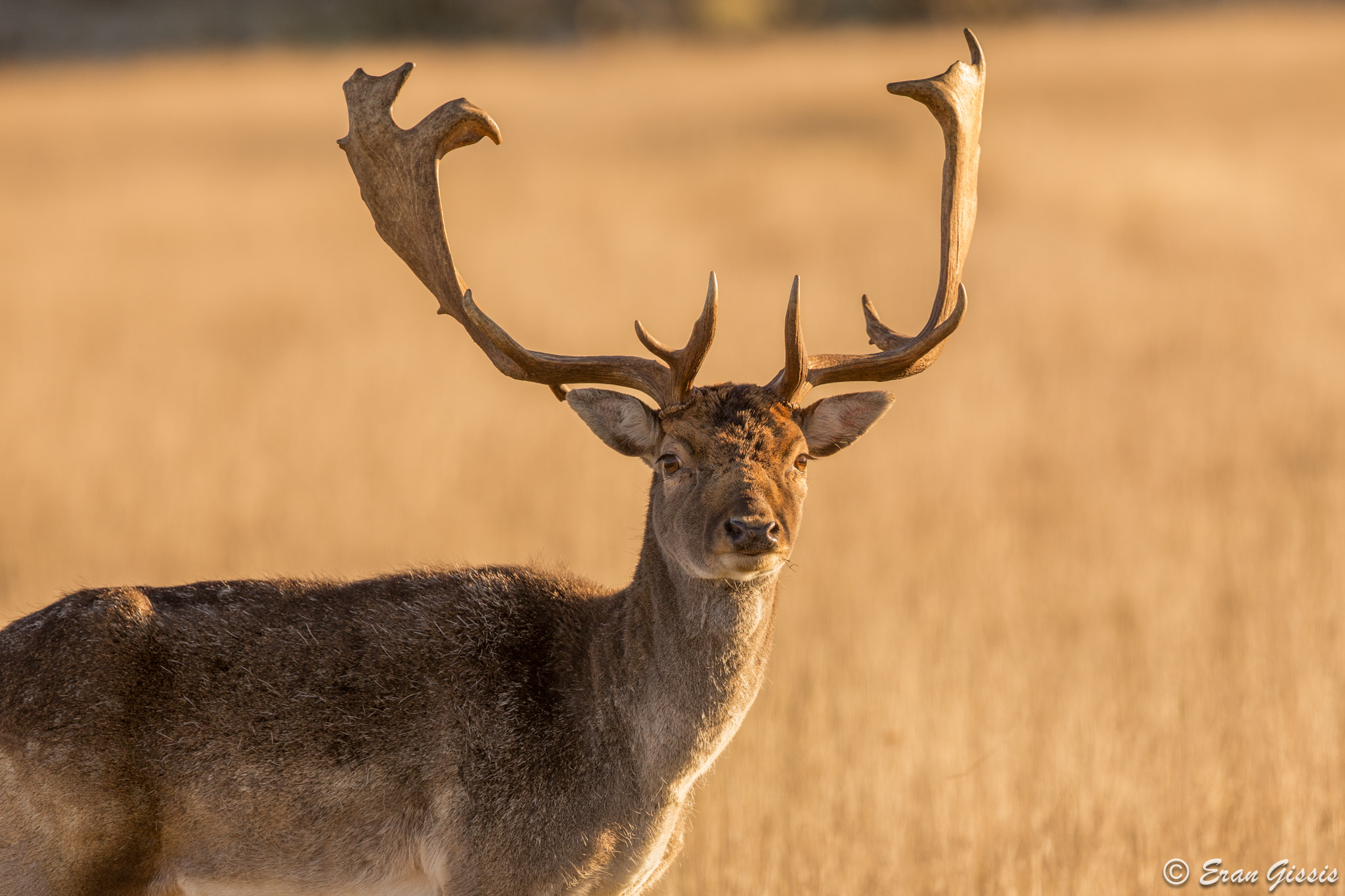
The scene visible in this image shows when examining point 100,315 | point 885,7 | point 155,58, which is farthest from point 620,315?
point 885,7

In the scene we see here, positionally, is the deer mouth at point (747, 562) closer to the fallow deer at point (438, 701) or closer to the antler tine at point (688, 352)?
the fallow deer at point (438, 701)

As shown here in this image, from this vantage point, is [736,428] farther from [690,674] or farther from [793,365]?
[690,674]

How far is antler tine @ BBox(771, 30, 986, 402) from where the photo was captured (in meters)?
5.25

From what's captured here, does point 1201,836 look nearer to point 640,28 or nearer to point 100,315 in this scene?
point 100,315

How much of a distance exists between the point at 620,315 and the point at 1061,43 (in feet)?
58.1

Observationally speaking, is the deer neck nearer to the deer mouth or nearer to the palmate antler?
the deer mouth

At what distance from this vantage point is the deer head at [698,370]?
4543mm

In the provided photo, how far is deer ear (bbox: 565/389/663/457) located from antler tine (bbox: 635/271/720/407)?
0.11 m

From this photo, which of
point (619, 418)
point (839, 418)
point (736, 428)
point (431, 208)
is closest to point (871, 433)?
point (839, 418)

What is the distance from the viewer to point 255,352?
44.7 ft

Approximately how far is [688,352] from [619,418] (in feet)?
1.17

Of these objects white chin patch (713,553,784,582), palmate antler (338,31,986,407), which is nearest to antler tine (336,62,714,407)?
palmate antler (338,31,986,407)

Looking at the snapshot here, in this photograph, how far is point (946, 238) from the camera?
5469 millimetres

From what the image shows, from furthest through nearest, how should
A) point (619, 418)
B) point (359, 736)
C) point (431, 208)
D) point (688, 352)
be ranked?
point (431, 208), point (619, 418), point (688, 352), point (359, 736)
